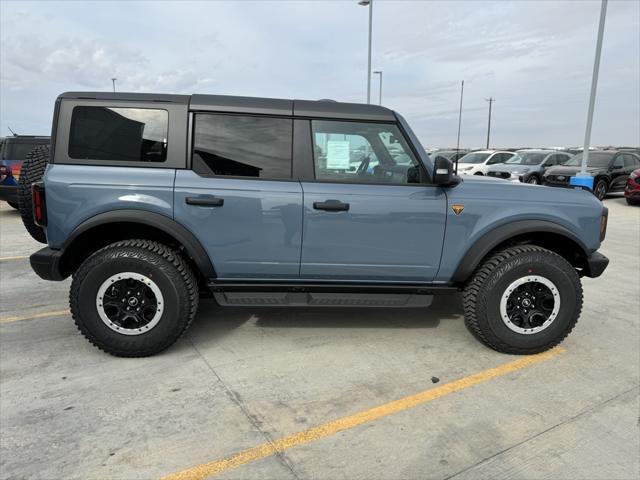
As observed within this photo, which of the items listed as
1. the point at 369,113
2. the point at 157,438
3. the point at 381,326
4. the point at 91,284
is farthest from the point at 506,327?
the point at 91,284

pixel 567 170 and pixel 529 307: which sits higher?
pixel 567 170

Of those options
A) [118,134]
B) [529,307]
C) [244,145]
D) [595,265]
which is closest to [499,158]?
[595,265]

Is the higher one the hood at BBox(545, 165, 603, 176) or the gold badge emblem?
the hood at BBox(545, 165, 603, 176)

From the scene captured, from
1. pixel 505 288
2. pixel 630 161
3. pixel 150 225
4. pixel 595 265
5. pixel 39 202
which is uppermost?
pixel 630 161

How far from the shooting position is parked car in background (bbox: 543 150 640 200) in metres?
13.8

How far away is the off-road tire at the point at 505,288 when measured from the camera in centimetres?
336

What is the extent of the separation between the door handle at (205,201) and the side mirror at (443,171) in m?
1.56

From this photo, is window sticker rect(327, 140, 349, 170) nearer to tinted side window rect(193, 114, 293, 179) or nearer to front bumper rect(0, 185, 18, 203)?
tinted side window rect(193, 114, 293, 179)

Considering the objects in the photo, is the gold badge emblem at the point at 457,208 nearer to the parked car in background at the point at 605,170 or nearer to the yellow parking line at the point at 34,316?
the yellow parking line at the point at 34,316

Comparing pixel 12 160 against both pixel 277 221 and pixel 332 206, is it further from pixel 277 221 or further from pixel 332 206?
pixel 332 206

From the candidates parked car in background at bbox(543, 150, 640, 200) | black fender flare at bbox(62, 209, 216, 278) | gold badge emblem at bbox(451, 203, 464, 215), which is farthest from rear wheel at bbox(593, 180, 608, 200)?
black fender flare at bbox(62, 209, 216, 278)

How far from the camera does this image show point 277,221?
10.6 feet

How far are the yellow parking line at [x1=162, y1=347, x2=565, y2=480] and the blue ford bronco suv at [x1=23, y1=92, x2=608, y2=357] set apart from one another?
311mm

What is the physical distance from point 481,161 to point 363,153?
17.2 meters
